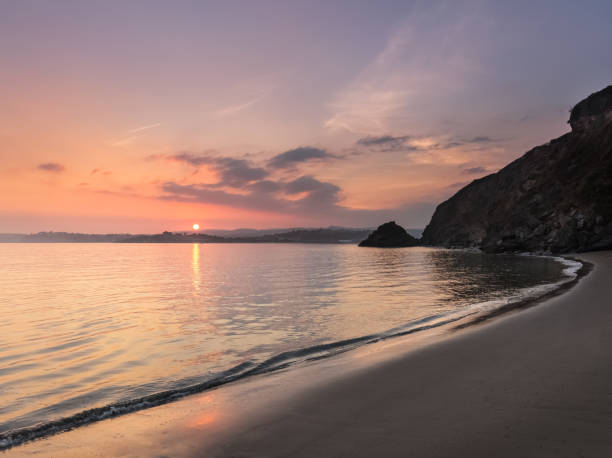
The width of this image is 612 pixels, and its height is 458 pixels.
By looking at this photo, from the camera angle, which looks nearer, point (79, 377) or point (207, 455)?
point (207, 455)

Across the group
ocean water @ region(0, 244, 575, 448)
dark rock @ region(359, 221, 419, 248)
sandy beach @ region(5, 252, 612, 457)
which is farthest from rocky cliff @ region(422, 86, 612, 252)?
dark rock @ region(359, 221, 419, 248)

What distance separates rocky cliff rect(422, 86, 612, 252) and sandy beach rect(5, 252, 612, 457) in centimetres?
6602

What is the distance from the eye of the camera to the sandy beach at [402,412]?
4645 mm

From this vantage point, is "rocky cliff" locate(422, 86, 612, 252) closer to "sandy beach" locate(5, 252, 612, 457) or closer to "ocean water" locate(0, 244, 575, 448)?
"ocean water" locate(0, 244, 575, 448)

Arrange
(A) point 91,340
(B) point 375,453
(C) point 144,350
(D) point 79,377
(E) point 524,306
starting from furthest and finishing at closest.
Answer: (E) point 524,306, (A) point 91,340, (C) point 144,350, (D) point 79,377, (B) point 375,453

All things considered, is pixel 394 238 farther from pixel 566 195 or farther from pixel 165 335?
pixel 165 335

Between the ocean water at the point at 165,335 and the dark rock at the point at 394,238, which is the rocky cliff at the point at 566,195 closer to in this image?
the ocean water at the point at 165,335

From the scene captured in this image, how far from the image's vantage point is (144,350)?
11672 mm

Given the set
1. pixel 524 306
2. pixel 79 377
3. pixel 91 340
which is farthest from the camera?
pixel 524 306

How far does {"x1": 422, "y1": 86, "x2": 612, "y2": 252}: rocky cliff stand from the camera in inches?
2484

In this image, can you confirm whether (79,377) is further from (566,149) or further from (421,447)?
(566,149)

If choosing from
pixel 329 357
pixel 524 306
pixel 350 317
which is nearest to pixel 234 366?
pixel 329 357

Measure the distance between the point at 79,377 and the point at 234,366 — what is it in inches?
144

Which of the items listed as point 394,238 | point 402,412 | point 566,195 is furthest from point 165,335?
point 394,238
